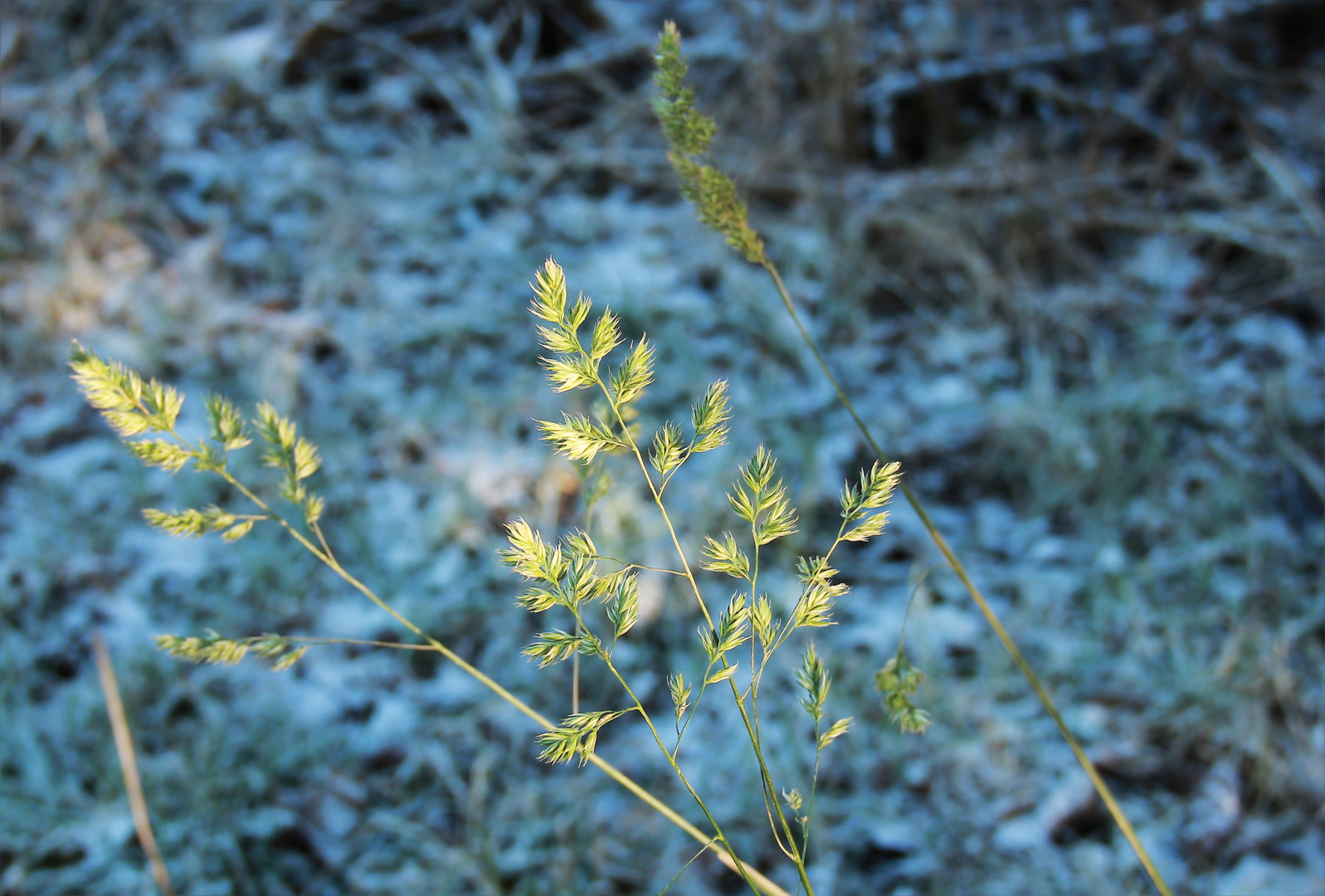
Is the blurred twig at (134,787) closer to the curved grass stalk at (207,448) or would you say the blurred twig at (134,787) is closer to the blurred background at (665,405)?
the blurred background at (665,405)

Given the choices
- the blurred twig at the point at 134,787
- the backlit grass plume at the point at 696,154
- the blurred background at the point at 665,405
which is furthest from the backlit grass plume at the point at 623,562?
the blurred twig at the point at 134,787

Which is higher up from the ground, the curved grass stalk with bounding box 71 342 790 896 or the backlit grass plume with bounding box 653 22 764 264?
the backlit grass plume with bounding box 653 22 764 264

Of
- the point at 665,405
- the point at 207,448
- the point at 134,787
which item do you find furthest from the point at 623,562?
the point at 665,405

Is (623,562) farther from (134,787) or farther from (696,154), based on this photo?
(134,787)

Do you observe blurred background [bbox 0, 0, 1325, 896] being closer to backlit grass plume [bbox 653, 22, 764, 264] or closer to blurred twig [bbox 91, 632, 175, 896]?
blurred twig [bbox 91, 632, 175, 896]

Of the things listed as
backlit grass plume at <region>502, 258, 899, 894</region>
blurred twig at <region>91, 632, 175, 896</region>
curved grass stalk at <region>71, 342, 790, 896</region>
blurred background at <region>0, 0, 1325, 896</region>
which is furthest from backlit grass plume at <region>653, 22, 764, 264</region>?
blurred twig at <region>91, 632, 175, 896</region>

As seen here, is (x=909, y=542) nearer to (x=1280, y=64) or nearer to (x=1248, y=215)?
(x=1248, y=215)

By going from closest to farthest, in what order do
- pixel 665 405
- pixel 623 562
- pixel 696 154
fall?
pixel 623 562 → pixel 696 154 → pixel 665 405
